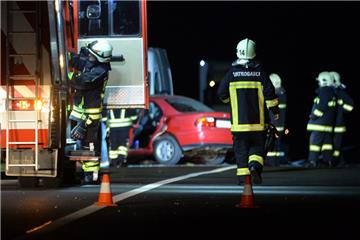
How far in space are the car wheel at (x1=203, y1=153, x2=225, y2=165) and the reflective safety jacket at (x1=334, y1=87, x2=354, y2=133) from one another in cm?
247

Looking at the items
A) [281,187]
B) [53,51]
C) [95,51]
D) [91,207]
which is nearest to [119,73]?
[95,51]

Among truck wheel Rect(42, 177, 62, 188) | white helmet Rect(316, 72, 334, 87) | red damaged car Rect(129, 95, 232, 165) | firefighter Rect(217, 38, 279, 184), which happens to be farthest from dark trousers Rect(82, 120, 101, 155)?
white helmet Rect(316, 72, 334, 87)

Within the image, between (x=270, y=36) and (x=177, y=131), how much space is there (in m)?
15.1

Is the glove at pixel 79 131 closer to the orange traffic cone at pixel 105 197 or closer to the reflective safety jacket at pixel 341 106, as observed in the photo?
the orange traffic cone at pixel 105 197

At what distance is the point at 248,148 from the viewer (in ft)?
42.8

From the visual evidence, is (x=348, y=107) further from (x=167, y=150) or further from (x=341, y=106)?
(x=167, y=150)

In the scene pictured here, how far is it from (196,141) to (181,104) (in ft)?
3.33

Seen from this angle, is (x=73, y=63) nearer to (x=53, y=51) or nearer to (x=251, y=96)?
(x=53, y=51)

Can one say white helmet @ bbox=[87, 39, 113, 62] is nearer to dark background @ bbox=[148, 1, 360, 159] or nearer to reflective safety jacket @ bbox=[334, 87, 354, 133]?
reflective safety jacket @ bbox=[334, 87, 354, 133]

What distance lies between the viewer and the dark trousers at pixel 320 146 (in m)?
19.8

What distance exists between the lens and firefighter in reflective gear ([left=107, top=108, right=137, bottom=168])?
19.7 m

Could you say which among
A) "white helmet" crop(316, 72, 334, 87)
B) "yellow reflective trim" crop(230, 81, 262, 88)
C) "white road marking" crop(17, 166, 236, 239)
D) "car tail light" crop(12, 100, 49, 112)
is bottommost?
"white road marking" crop(17, 166, 236, 239)

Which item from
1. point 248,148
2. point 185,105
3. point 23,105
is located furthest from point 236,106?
point 185,105

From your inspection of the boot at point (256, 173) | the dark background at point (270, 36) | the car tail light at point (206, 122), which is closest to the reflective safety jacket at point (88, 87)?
the boot at point (256, 173)
